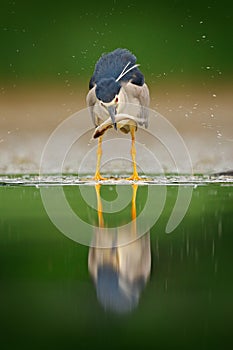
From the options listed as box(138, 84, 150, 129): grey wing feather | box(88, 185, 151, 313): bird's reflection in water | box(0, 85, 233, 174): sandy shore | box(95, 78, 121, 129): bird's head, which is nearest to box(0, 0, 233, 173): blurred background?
box(0, 85, 233, 174): sandy shore

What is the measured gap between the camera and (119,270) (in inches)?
51.8

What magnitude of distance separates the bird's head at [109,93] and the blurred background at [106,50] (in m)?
1.25

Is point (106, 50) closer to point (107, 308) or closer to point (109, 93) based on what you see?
point (109, 93)

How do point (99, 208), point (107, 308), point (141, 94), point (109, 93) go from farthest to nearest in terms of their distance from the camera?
point (141, 94)
point (109, 93)
point (99, 208)
point (107, 308)

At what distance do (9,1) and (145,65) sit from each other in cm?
101

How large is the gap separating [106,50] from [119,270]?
10.5 feet

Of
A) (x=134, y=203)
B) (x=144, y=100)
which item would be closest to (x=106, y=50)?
(x=144, y=100)

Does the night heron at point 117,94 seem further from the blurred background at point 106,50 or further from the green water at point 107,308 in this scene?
the green water at point 107,308

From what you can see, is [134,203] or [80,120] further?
[80,120]

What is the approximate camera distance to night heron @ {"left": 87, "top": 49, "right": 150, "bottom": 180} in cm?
297

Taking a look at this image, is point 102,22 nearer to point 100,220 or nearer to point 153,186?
point 153,186

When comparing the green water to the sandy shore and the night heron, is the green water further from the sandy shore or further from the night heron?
the sandy shore

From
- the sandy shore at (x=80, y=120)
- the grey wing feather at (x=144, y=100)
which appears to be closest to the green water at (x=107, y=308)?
the grey wing feather at (x=144, y=100)

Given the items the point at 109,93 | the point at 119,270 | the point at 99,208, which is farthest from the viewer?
the point at 109,93
